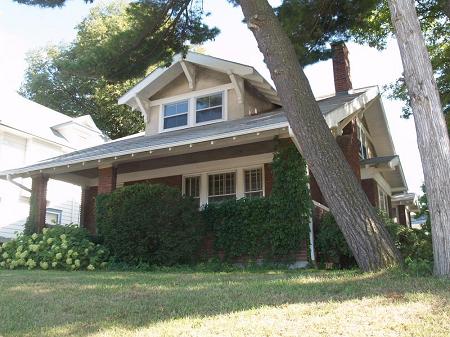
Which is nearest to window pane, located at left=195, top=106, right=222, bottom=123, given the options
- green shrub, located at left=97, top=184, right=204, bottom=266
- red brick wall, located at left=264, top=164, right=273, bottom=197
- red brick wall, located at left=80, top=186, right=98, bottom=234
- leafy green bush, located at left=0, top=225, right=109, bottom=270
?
red brick wall, located at left=264, top=164, right=273, bottom=197

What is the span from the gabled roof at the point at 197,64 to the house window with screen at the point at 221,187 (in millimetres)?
2813

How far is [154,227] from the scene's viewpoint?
33.8 ft

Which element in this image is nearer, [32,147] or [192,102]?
[192,102]

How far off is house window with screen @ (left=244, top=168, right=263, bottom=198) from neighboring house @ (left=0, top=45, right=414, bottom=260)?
0.09 feet

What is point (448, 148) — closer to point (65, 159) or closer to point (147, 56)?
point (147, 56)

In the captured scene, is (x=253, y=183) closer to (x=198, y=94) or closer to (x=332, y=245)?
(x=332, y=245)

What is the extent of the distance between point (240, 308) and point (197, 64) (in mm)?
10351

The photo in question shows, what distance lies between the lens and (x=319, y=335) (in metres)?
3.68

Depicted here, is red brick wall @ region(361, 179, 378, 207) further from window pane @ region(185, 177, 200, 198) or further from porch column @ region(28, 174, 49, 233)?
porch column @ region(28, 174, 49, 233)

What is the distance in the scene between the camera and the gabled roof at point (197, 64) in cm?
1300

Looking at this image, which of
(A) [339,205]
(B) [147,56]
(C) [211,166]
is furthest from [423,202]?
(B) [147,56]

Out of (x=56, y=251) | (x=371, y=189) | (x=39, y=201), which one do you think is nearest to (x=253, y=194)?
(x=371, y=189)

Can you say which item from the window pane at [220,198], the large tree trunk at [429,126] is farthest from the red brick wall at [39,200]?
the large tree trunk at [429,126]

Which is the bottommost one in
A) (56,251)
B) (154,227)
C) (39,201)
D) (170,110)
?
(56,251)
